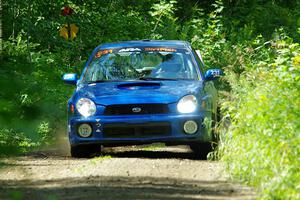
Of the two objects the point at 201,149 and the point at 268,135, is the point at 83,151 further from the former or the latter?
the point at 268,135

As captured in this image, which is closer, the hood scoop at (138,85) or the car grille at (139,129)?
the car grille at (139,129)

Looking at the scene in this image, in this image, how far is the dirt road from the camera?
7051mm

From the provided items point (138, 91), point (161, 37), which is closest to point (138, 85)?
point (138, 91)

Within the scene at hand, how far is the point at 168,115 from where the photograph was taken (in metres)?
10.5

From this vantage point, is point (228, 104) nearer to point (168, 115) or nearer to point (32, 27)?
point (168, 115)

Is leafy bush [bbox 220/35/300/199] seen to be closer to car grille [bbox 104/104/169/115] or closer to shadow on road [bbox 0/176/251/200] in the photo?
shadow on road [bbox 0/176/251/200]

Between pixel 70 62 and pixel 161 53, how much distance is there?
460 inches

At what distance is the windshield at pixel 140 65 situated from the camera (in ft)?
37.3

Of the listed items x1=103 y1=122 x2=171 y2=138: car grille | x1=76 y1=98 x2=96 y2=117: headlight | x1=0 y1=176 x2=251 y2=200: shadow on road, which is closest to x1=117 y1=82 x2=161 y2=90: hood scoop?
x1=76 y1=98 x2=96 y2=117: headlight

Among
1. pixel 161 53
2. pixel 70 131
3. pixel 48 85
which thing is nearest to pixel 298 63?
pixel 161 53

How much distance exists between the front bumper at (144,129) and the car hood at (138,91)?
8.0 inches

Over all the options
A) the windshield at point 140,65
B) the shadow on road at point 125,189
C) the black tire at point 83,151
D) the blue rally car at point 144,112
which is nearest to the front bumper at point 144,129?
the blue rally car at point 144,112

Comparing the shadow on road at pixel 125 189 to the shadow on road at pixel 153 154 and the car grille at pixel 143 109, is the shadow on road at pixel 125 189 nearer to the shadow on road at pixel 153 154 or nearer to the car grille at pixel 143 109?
the car grille at pixel 143 109

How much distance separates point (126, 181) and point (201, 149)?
304 cm
